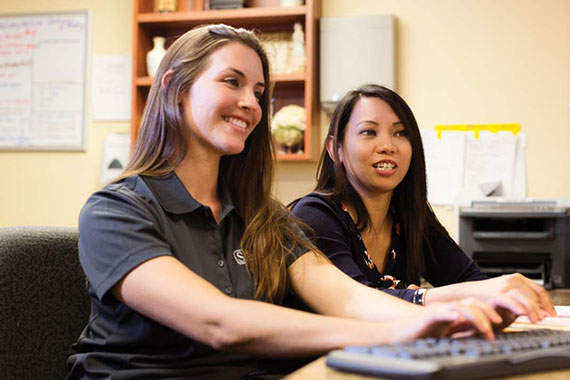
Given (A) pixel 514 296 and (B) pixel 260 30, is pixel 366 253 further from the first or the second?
(B) pixel 260 30

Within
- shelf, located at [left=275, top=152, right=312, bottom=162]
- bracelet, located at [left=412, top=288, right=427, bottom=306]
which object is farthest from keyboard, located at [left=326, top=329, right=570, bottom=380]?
shelf, located at [left=275, top=152, right=312, bottom=162]

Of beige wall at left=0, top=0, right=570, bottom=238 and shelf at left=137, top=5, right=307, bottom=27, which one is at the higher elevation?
shelf at left=137, top=5, right=307, bottom=27

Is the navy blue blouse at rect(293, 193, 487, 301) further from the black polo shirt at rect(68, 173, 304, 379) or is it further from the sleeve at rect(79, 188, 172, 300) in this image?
the sleeve at rect(79, 188, 172, 300)

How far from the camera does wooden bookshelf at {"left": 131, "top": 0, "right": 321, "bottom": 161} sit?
135 inches

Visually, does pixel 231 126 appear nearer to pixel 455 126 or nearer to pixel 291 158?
pixel 291 158

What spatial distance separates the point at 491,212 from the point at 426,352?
216 centimetres

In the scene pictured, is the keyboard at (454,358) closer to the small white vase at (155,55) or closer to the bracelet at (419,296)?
the bracelet at (419,296)

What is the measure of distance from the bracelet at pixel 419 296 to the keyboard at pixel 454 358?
0.64 m

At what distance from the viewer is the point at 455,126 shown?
3459mm

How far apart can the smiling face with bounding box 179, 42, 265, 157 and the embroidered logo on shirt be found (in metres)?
0.19

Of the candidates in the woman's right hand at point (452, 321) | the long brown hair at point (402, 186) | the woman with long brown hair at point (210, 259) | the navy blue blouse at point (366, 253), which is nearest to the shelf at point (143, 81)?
the long brown hair at point (402, 186)

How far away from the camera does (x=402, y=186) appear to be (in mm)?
1892

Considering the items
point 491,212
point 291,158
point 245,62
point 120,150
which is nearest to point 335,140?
point 245,62

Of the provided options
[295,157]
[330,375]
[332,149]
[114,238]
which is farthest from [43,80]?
[330,375]
